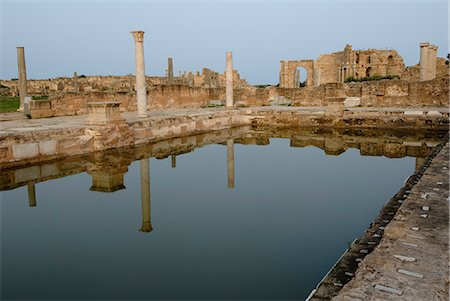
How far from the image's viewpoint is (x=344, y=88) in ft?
67.6

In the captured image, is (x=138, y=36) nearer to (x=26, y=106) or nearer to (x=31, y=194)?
(x=26, y=106)

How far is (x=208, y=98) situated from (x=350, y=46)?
17.8 meters

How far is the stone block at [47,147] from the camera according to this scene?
364 inches

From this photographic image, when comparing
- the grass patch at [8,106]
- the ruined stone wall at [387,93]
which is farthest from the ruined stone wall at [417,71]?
the grass patch at [8,106]

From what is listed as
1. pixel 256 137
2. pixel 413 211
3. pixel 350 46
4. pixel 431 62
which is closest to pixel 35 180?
pixel 413 211

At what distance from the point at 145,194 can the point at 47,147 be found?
12.2 ft

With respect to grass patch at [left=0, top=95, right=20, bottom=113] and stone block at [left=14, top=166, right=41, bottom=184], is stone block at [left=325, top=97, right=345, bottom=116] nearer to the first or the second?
stone block at [left=14, top=166, right=41, bottom=184]

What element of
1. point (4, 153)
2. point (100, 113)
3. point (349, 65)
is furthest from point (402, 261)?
point (349, 65)

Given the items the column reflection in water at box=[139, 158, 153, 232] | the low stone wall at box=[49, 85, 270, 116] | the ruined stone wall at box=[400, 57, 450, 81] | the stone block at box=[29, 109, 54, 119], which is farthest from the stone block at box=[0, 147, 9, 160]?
the ruined stone wall at box=[400, 57, 450, 81]

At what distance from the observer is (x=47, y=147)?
9.37m

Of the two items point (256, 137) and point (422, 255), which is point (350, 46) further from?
point (422, 255)

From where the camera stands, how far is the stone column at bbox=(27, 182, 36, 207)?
21.1 feet

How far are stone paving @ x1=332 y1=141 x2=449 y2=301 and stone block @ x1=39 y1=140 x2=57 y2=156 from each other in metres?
7.90

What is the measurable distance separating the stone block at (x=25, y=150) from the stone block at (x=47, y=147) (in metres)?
0.11
